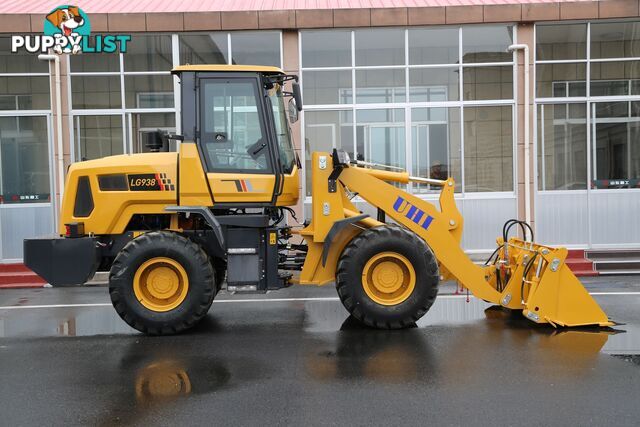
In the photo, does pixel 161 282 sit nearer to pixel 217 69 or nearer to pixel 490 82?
pixel 217 69

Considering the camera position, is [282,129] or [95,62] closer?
[282,129]

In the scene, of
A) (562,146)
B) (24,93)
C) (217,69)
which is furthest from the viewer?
(562,146)

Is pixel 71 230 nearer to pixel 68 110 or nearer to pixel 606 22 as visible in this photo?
pixel 68 110

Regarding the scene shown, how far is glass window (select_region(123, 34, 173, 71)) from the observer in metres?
13.3

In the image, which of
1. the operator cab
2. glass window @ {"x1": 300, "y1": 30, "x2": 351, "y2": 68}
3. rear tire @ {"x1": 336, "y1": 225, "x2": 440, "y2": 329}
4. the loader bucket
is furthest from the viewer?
glass window @ {"x1": 300, "y1": 30, "x2": 351, "y2": 68}

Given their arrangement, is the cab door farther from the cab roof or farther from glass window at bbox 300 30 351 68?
glass window at bbox 300 30 351 68

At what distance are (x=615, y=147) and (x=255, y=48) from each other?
25.4ft

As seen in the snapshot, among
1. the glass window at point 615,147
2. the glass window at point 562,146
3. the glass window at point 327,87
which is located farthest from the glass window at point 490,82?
the glass window at point 327,87

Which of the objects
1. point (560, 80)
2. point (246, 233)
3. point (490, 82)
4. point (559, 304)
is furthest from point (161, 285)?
point (560, 80)

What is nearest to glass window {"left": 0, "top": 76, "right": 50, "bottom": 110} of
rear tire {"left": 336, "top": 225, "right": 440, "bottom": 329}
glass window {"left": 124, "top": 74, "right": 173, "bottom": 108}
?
glass window {"left": 124, "top": 74, "right": 173, "bottom": 108}

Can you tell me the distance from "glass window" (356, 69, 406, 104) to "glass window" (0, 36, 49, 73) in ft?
21.2

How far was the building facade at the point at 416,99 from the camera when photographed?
13.1 metres

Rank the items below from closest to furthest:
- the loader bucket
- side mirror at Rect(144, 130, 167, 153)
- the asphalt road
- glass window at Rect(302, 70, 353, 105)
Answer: the asphalt road < the loader bucket < side mirror at Rect(144, 130, 167, 153) < glass window at Rect(302, 70, 353, 105)

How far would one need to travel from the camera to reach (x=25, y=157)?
43.9 feet
